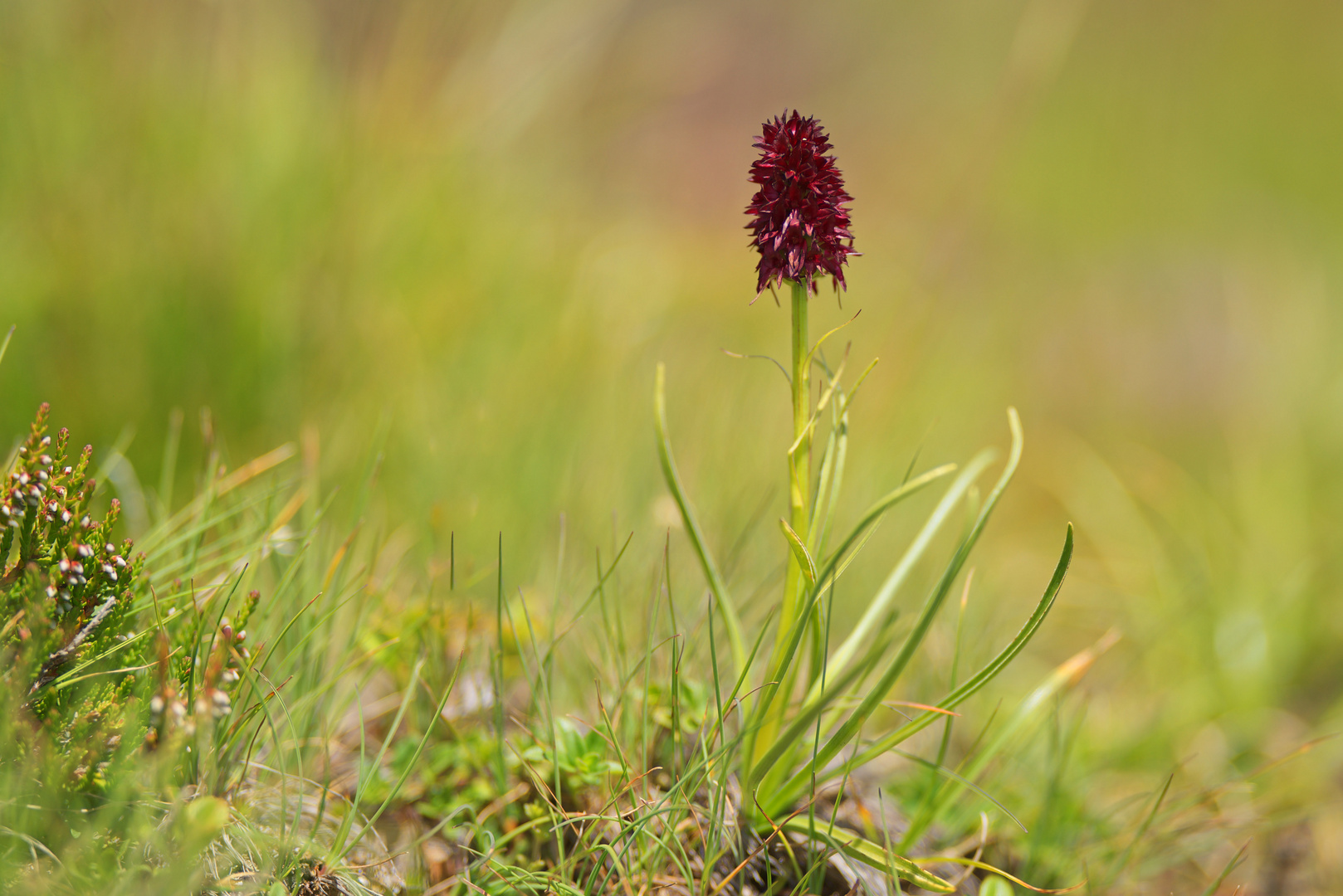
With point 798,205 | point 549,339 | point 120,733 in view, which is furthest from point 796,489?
point 549,339

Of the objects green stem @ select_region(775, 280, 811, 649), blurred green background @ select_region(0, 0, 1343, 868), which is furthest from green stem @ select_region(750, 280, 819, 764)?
blurred green background @ select_region(0, 0, 1343, 868)

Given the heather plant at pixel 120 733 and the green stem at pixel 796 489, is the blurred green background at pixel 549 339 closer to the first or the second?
the green stem at pixel 796 489

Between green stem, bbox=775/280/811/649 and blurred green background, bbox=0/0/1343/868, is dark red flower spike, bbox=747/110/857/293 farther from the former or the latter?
blurred green background, bbox=0/0/1343/868

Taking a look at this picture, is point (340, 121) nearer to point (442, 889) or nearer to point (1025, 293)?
point (442, 889)

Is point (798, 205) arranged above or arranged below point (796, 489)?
above

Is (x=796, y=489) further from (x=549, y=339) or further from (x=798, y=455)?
(x=549, y=339)

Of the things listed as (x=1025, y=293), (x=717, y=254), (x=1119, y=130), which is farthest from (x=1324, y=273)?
(x=717, y=254)
